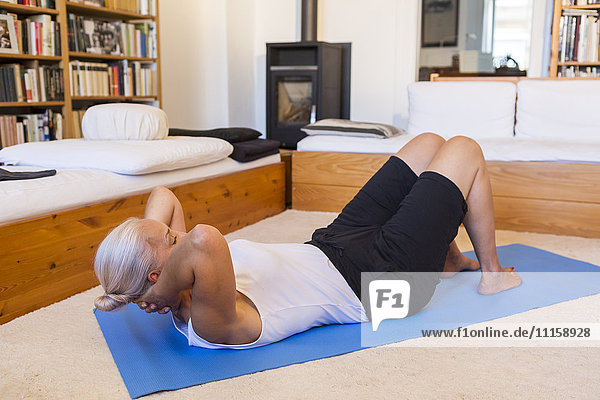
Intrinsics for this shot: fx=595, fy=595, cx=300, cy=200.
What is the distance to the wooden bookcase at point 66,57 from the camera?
351 centimetres

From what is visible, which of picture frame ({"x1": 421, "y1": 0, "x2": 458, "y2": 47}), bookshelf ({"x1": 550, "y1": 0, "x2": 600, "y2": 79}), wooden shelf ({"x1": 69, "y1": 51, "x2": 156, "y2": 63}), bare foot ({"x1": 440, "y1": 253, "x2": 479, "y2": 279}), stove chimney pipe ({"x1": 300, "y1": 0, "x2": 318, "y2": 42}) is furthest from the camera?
picture frame ({"x1": 421, "y1": 0, "x2": 458, "y2": 47})

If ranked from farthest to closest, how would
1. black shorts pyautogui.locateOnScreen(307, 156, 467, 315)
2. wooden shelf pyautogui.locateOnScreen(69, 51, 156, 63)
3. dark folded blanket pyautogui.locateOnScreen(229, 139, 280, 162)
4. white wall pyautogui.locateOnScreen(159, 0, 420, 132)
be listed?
1. white wall pyautogui.locateOnScreen(159, 0, 420, 132)
2. wooden shelf pyautogui.locateOnScreen(69, 51, 156, 63)
3. dark folded blanket pyautogui.locateOnScreen(229, 139, 280, 162)
4. black shorts pyautogui.locateOnScreen(307, 156, 467, 315)

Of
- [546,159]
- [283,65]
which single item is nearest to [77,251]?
[546,159]

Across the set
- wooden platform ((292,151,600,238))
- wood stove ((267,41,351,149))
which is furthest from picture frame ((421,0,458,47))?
wooden platform ((292,151,600,238))

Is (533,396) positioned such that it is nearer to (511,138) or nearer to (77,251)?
(77,251)

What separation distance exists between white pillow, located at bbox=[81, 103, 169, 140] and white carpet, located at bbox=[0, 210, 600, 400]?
1114 mm

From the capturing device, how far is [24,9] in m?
3.44

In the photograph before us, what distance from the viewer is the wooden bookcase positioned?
3.51 m

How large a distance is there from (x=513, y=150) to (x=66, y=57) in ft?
8.83

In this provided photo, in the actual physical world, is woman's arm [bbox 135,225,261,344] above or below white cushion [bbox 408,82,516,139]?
below

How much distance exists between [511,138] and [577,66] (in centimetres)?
187

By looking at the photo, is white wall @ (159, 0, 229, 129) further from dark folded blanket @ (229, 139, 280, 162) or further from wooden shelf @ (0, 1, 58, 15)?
dark folded blanket @ (229, 139, 280, 162)

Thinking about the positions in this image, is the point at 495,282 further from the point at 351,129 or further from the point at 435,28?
the point at 435,28

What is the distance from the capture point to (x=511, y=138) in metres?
3.41
